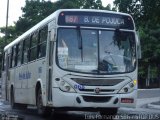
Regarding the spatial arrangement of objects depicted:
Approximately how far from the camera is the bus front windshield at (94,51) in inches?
562

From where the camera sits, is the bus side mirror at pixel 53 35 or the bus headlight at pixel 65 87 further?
the bus side mirror at pixel 53 35

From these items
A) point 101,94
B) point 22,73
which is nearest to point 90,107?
point 101,94

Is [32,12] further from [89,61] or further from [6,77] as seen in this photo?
[89,61]

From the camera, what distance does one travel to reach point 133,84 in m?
14.8

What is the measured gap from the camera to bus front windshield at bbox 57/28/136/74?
14266 millimetres

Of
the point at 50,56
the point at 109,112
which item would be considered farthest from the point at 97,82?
the point at 109,112

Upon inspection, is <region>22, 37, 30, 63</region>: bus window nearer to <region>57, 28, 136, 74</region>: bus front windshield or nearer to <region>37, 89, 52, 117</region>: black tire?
<region>37, 89, 52, 117</region>: black tire

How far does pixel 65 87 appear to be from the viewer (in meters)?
14.2

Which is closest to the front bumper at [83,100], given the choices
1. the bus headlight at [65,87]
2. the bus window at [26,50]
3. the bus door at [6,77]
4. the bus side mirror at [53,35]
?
the bus headlight at [65,87]

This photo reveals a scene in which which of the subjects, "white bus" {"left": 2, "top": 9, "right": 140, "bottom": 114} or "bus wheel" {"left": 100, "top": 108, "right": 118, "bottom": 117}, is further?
"bus wheel" {"left": 100, "top": 108, "right": 118, "bottom": 117}

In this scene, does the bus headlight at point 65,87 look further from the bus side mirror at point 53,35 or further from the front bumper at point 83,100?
the bus side mirror at point 53,35

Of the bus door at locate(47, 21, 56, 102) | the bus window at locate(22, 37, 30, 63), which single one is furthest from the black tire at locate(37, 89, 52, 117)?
the bus window at locate(22, 37, 30, 63)

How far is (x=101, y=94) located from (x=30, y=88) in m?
4.38

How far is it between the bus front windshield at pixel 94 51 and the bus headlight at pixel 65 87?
42 cm
